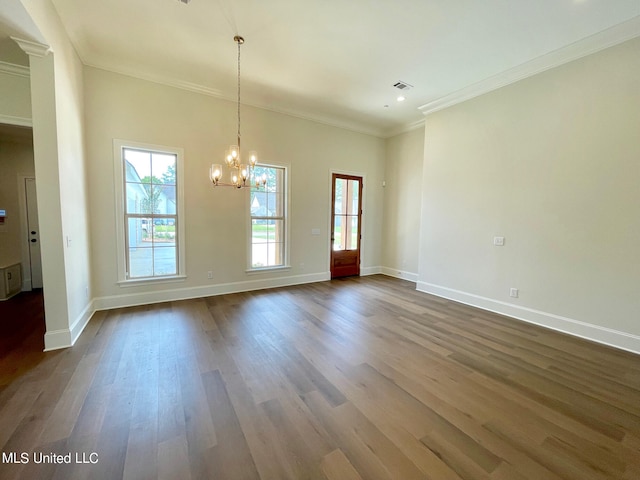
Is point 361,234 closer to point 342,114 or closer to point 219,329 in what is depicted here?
point 342,114

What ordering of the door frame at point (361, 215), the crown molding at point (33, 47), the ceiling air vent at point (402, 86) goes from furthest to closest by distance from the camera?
1. the door frame at point (361, 215)
2. the ceiling air vent at point (402, 86)
3. the crown molding at point (33, 47)

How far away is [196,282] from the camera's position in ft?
15.0

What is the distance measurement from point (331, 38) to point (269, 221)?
10.4ft

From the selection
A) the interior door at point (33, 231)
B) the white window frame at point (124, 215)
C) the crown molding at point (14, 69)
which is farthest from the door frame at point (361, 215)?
the interior door at point (33, 231)

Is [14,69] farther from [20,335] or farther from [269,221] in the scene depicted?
[269,221]

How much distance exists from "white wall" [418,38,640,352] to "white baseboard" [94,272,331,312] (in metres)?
Answer: 2.97

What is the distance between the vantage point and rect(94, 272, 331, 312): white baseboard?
3.98 meters

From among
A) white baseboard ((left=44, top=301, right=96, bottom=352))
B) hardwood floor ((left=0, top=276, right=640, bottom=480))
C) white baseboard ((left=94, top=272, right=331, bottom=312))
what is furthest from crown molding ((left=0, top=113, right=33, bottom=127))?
hardwood floor ((left=0, top=276, right=640, bottom=480))

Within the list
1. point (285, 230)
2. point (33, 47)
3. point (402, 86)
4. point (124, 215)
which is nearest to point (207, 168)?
point (124, 215)

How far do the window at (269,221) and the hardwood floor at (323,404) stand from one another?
6.43 ft

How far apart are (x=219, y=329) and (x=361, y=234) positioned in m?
4.07

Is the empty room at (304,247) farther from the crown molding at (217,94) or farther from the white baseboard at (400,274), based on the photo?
the white baseboard at (400,274)

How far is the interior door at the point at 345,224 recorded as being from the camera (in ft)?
20.0

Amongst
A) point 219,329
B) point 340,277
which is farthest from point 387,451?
point 340,277
